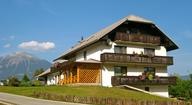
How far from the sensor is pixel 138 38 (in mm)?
48531

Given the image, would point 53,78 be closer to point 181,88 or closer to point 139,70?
point 139,70

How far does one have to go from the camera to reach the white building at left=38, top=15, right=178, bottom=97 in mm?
45688

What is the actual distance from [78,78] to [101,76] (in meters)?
3.12

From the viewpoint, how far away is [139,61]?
47562 mm

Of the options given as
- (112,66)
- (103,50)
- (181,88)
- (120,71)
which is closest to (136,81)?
(120,71)

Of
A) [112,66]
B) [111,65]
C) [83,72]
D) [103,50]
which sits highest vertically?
[103,50]

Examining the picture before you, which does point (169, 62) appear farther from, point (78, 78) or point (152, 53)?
point (78, 78)

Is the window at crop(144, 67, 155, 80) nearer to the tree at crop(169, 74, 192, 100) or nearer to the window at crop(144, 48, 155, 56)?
the window at crop(144, 48, 155, 56)

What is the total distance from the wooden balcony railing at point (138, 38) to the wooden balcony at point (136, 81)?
4.73 meters

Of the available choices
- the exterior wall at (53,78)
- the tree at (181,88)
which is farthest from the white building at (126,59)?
the tree at (181,88)

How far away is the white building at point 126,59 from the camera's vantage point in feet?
150

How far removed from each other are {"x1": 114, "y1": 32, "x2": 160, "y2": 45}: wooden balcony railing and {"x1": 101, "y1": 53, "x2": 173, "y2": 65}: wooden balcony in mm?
2041

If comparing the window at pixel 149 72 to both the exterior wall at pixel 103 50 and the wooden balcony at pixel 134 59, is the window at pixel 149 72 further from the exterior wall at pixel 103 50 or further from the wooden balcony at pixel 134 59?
the exterior wall at pixel 103 50

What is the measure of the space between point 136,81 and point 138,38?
566 cm
